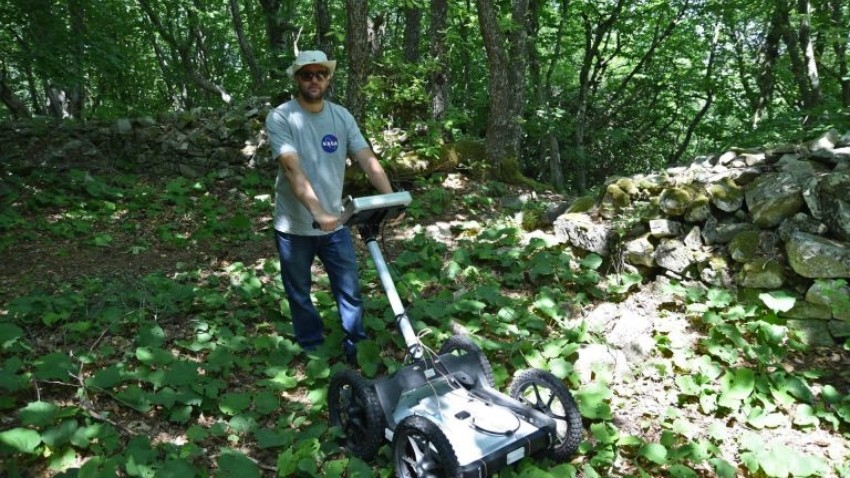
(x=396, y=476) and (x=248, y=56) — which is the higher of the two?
(x=248, y=56)

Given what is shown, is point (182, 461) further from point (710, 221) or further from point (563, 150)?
point (563, 150)

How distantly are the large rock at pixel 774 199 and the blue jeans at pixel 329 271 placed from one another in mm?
3457

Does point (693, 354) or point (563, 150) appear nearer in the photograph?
point (693, 354)

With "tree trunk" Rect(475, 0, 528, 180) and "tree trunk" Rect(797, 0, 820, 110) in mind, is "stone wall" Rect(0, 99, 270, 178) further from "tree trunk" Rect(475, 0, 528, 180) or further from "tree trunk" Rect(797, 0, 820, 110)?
"tree trunk" Rect(797, 0, 820, 110)

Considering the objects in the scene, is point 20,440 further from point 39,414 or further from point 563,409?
point 563,409

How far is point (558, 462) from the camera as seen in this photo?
2.77 metres

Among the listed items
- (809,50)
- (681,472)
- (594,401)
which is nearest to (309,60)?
(594,401)

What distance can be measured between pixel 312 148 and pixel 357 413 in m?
1.66

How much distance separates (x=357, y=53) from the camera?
7629mm

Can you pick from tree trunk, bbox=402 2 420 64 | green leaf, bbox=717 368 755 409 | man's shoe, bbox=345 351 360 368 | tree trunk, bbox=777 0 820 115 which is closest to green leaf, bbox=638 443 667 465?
green leaf, bbox=717 368 755 409

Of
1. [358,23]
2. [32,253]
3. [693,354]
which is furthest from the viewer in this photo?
[358,23]

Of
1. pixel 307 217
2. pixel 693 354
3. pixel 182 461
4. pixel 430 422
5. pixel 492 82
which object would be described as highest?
pixel 492 82

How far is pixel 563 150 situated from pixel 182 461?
1434cm

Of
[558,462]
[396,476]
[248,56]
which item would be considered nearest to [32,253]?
[396,476]
